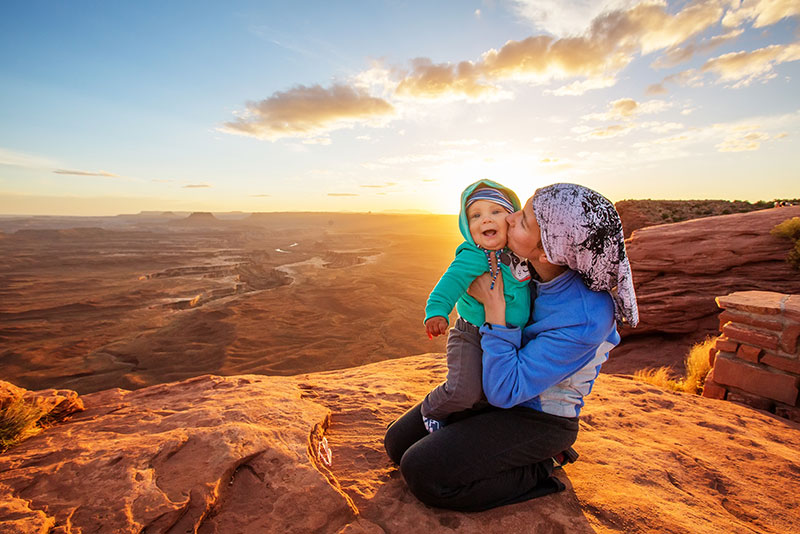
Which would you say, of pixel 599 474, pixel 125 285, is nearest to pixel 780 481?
pixel 599 474

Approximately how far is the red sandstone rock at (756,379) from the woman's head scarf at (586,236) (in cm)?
440

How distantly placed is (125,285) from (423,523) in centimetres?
3591

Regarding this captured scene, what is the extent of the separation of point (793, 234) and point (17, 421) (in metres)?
13.6

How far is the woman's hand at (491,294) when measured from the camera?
1.75 meters

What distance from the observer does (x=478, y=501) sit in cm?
186

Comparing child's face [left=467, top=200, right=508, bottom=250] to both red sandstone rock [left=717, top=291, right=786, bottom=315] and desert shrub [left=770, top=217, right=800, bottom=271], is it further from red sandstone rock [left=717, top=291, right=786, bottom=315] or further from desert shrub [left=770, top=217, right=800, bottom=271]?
desert shrub [left=770, top=217, right=800, bottom=271]

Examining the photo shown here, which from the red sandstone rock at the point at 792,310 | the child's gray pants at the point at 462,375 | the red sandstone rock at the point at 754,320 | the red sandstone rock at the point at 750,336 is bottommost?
the red sandstone rock at the point at 750,336

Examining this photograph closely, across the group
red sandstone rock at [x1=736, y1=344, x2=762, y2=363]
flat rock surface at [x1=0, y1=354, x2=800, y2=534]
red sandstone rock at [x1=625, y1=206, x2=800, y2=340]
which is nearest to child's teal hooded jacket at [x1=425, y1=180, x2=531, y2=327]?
flat rock surface at [x1=0, y1=354, x2=800, y2=534]

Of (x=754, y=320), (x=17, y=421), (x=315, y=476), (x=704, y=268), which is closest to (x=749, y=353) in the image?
(x=754, y=320)

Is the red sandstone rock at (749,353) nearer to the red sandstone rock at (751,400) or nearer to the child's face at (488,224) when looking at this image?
the red sandstone rock at (751,400)

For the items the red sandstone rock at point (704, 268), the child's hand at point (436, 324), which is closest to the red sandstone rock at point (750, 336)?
the child's hand at point (436, 324)

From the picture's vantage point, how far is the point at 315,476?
6.56ft

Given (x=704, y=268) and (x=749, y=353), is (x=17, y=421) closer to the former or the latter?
(x=749, y=353)

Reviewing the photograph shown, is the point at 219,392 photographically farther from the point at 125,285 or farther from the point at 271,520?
the point at 125,285
